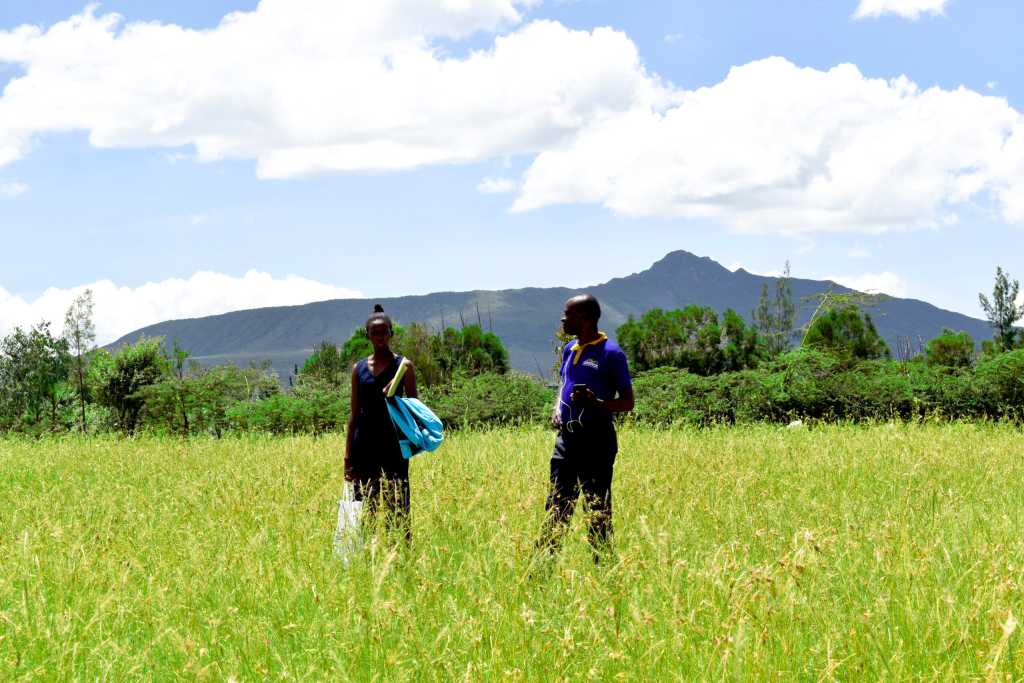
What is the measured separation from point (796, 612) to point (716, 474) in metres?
3.70

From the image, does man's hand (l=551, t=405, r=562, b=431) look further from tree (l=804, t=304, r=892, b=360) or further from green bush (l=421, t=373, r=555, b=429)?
A: tree (l=804, t=304, r=892, b=360)

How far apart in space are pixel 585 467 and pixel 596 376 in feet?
1.78

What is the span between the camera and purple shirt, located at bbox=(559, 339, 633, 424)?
14.0 ft

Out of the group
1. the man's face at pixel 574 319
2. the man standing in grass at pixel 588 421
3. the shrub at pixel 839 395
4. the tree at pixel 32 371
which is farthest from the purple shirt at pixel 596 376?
the tree at pixel 32 371

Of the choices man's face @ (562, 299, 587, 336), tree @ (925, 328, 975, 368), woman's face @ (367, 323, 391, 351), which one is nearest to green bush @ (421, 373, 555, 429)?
woman's face @ (367, 323, 391, 351)

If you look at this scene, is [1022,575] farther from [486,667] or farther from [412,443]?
[412,443]

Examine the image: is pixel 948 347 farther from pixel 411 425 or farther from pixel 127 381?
pixel 411 425

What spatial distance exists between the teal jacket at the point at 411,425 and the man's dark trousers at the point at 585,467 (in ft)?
2.85

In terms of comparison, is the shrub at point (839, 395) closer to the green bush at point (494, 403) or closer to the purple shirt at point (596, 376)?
the green bush at point (494, 403)

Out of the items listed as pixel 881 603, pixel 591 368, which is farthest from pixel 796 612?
pixel 591 368

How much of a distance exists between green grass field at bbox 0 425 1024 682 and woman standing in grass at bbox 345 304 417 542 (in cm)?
34

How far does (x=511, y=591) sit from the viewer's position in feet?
11.2

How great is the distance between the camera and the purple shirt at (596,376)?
14.0 feet

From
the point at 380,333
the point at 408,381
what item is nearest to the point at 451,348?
the point at 408,381
